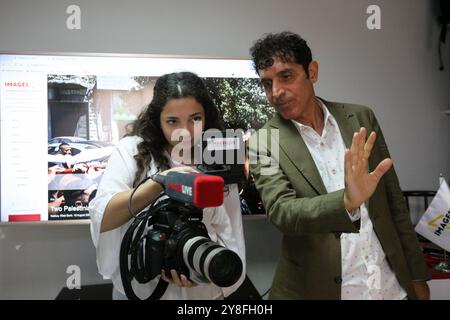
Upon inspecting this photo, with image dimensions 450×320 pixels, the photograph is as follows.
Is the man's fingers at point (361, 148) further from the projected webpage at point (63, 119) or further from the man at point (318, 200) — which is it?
the projected webpage at point (63, 119)

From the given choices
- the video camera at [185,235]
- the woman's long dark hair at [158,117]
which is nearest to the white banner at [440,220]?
the woman's long dark hair at [158,117]

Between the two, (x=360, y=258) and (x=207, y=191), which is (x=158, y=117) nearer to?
(x=207, y=191)

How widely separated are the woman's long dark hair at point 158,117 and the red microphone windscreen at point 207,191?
41 cm

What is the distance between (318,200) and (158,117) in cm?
56

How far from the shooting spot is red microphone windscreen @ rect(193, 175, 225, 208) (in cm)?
62

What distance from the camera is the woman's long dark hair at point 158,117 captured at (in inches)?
40.5

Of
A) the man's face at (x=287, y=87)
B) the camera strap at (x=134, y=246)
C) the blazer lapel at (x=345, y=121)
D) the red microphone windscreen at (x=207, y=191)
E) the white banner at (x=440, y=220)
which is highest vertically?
the man's face at (x=287, y=87)

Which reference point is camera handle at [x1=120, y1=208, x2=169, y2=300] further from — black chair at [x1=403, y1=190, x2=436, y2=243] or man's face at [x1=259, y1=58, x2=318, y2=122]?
black chair at [x1=403, y1=190, x2=436, y2=243]

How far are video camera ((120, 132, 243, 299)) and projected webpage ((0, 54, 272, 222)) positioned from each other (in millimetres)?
901

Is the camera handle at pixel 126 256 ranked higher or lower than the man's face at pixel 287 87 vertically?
lower

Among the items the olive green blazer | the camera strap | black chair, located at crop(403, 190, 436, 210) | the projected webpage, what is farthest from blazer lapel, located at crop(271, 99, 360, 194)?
black chair, located at crop(403, 190, 436, 210)

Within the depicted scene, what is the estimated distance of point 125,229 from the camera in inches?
39.8

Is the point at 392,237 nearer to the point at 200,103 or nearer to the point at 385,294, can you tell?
the point at 385,294

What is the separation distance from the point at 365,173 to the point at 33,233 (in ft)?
5.02
